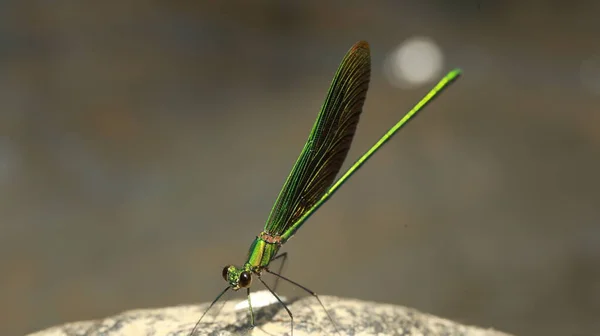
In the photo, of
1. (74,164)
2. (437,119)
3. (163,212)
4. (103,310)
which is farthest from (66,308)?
(437,119)

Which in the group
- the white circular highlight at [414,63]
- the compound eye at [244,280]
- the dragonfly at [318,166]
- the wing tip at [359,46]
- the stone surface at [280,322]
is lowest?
the stone surface at [280,322]

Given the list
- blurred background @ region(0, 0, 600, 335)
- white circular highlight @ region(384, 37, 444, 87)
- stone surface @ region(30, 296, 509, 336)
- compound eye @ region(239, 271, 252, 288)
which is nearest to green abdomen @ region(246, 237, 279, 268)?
compound eye @ region(239, 271, 252, 288)

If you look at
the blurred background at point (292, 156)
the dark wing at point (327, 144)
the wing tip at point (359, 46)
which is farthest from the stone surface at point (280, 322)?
the blurred background at point (292, 156)

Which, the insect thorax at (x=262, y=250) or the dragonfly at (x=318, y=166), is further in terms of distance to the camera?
the insect thorax at (x=262, y=250)

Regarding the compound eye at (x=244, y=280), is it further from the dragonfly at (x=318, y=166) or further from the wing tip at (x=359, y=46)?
the wing tip at (x=359, y=46)

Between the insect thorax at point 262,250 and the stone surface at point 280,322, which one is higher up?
the insect thorax at point 262,250

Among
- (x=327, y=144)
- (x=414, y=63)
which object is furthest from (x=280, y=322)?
(x=414, y=63)

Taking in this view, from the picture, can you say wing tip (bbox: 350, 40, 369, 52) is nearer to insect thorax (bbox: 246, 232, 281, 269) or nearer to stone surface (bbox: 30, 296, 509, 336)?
insect thorax (bbox: 246, 232, 281, 269)

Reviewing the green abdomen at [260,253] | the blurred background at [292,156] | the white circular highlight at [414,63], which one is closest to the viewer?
the green abdomen at [260,253]
